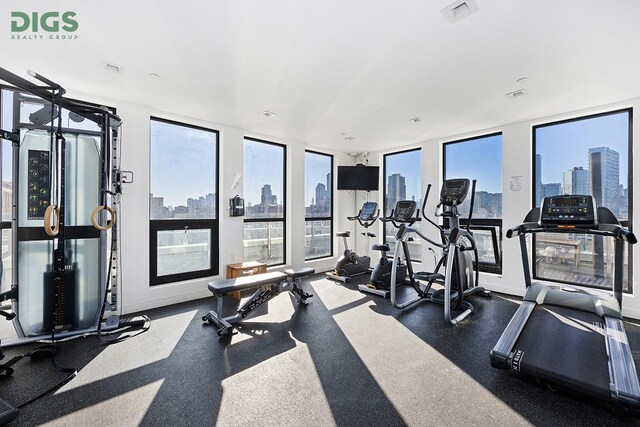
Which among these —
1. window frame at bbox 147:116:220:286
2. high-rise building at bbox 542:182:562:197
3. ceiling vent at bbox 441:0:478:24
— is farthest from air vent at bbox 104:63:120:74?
high-rise building at bbox 542:182:562:197

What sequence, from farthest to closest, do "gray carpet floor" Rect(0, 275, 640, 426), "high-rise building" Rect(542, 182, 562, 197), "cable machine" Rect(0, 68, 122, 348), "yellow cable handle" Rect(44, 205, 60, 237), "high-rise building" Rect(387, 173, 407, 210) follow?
"high-rise building" Rect(387, 173, 407, 210) < "high-rise building" Rect(542, 182, 562, 197) < "cable machine" Rect(0, 68, 122, 348) < "yellow cable handle" Rect(44, 205, 60, 237) < "gray carpet floor" Rect(0, 275, 640, 426)

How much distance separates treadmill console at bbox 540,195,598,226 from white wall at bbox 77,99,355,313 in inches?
156

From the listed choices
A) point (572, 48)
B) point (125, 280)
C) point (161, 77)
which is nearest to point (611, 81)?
point (572, 48)

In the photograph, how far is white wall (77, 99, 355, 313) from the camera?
3.72 m

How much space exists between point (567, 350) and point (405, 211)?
267cm

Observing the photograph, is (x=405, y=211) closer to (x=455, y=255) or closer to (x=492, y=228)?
(x=455, y=255)

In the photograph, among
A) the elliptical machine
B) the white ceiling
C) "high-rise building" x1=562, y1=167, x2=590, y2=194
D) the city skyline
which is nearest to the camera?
the white ceiling

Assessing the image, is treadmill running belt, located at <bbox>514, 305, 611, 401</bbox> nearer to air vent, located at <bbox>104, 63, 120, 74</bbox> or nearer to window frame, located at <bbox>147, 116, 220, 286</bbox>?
window frame, located at <bbox>147, 116, 220, 286</bbox>

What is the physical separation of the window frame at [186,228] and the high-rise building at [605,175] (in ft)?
Answer: 18.5

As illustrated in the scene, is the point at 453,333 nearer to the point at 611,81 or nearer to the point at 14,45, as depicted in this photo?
the point at 611,81

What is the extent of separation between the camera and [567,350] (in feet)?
7.44

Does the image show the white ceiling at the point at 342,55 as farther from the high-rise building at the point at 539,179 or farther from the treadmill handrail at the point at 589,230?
the treadmill handrail at the point at 589,230

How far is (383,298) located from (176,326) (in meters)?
2.90

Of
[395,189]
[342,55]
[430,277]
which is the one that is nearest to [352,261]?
[430,277]
